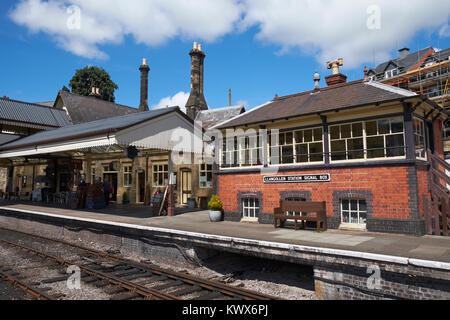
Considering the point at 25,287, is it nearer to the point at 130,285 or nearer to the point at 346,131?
the point at 130,285

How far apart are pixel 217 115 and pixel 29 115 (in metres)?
14.1

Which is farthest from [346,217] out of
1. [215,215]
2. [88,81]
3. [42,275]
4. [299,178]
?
[88,81]

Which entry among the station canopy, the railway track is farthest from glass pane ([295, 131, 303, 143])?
the railway track

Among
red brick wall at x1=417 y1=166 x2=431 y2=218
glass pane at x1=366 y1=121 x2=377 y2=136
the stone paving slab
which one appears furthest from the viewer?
glass pane at x1=366 y1=121 x2=377 y2=136

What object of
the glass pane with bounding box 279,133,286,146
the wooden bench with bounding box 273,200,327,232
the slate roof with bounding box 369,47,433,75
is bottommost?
the wooden bench with bounding box 273,200,327,232

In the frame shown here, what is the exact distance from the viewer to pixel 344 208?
10.4 meters

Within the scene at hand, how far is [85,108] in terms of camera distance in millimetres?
30438

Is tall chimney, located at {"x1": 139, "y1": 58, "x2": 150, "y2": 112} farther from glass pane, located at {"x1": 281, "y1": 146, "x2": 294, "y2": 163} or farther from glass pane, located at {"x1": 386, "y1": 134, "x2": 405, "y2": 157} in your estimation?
glass pane, located at {"x1": 386, "y1": 134, "x2": 405, "y2": 157}

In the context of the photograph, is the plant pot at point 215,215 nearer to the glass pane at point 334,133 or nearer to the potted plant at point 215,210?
the potted plant at point 215,210

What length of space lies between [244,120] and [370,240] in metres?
6.85

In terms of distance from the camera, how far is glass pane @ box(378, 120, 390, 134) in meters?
9.94

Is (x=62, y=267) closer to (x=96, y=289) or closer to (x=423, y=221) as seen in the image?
(x=96, y=289)

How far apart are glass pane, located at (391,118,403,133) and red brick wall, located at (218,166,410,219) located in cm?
124
